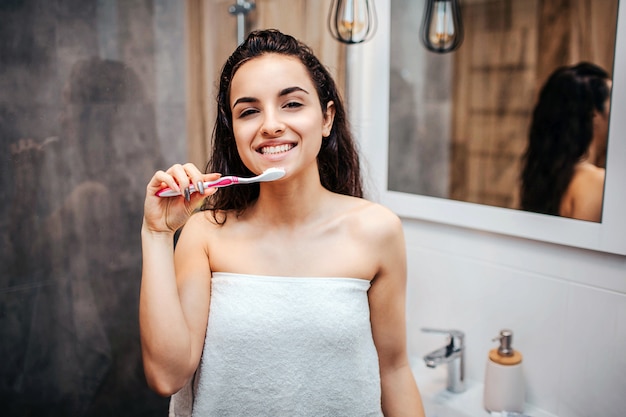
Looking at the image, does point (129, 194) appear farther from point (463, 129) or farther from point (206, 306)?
point (463, 129)

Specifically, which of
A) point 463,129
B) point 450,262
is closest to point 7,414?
point 450,262

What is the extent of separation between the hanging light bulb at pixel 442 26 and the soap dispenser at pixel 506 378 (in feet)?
2.42

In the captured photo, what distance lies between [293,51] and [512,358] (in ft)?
2.88

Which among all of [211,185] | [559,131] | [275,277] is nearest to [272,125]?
[211,185]

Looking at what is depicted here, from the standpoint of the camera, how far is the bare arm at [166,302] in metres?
0.89

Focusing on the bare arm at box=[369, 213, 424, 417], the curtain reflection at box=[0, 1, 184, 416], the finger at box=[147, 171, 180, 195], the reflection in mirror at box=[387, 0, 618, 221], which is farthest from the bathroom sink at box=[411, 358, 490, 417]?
the finger at box=[147, 171, 180, 195]

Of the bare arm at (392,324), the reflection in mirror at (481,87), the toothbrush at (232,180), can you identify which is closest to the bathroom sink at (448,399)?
the bare arm at (392,324)

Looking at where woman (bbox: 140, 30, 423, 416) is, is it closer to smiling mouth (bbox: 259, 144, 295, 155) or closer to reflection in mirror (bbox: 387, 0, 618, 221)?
smiling mouth (bbox: 259, 144, 295, 155)

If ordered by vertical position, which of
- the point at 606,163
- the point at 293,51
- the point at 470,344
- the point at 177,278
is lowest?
the point at 470,344

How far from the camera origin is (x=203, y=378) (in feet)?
3.24

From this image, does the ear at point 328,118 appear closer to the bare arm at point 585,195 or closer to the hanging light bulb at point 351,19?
the hanging light bulb at point 351,19

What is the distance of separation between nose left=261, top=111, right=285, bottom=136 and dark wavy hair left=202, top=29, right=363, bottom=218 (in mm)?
118

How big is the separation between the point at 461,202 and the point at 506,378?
0.44 m

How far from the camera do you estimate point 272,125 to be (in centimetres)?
92
